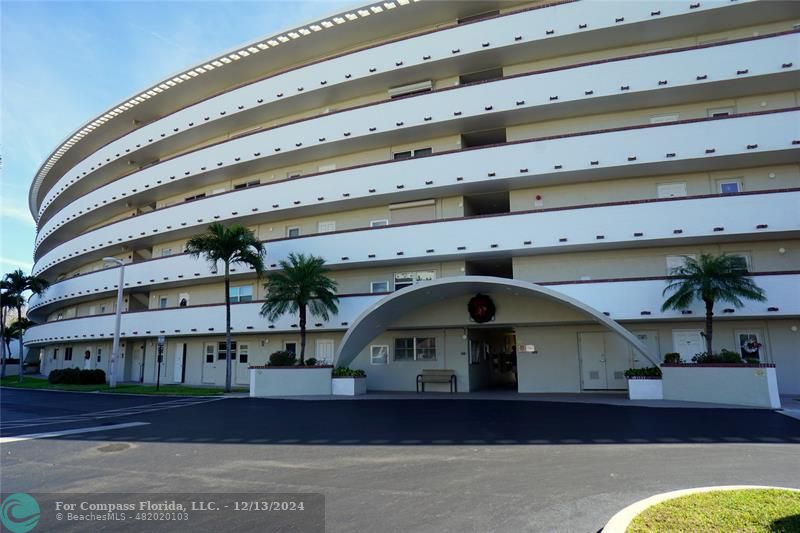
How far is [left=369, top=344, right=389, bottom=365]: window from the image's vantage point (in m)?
25.4

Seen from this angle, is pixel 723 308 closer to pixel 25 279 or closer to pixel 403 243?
pixel 403 243

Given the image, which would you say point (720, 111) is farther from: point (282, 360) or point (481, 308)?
point (282, 360)

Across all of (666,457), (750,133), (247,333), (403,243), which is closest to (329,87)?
(403,243)

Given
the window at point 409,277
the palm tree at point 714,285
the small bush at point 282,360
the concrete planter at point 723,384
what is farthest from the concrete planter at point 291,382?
the palm tree at point 714,285

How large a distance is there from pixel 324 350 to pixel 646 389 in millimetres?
16032

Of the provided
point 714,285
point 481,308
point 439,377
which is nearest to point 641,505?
point 714,285

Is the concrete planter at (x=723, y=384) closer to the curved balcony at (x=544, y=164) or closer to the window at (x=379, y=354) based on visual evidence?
the curved balcony at (x=544, y=164)

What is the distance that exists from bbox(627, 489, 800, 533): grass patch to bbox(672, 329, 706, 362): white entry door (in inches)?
629

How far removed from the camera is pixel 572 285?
20.3 meters

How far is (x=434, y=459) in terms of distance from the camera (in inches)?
352

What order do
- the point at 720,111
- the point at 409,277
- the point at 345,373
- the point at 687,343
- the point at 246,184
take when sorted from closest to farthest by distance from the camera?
the point at 687,343 < the point at 720,111 < the point at 345,373 < the point at 409,277 < the point at 246,184

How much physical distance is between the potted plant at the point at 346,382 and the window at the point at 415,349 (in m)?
3.28

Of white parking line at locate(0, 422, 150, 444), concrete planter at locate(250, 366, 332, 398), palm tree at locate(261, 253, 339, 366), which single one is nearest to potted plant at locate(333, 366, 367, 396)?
concrete planter at locate(250, 366, 332, 398)

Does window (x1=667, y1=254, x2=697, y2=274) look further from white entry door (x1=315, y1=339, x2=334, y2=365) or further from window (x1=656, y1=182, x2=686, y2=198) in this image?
white entry door (x1=315, y1=339, x2=334, y2=365)
